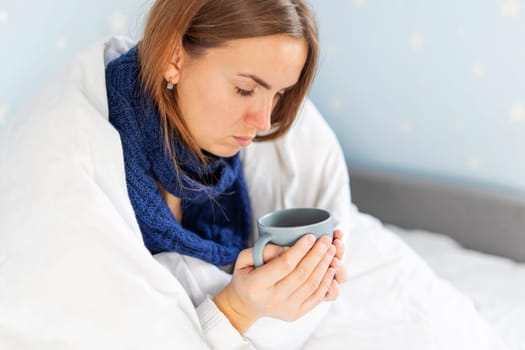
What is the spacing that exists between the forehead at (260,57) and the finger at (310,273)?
0.88ft

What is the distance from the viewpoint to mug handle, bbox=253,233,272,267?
0.87 metres

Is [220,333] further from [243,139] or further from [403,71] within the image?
[403,71]

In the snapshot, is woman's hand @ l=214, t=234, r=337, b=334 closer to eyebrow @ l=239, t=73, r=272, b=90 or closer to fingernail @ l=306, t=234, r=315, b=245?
fingernail @ l=306, t=234, r=315, b=245

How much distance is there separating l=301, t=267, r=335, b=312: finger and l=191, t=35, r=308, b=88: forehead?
0.30 metres

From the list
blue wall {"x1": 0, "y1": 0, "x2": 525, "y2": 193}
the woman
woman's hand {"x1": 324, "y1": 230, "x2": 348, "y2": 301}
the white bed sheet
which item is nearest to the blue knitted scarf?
the woman

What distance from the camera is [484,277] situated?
1390 millimetres

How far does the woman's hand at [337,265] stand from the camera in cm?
93

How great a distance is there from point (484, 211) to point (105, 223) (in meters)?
0.99

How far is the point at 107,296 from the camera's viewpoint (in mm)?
865

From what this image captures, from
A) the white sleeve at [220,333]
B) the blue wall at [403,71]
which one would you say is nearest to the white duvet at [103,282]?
the white sleeve at [220,333]

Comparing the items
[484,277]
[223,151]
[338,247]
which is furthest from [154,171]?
[484,277]

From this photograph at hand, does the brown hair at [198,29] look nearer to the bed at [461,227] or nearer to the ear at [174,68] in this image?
the ear at [174,68]

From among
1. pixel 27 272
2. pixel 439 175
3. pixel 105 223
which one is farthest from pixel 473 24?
pixel 27 272

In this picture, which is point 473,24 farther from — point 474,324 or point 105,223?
point 105,223
